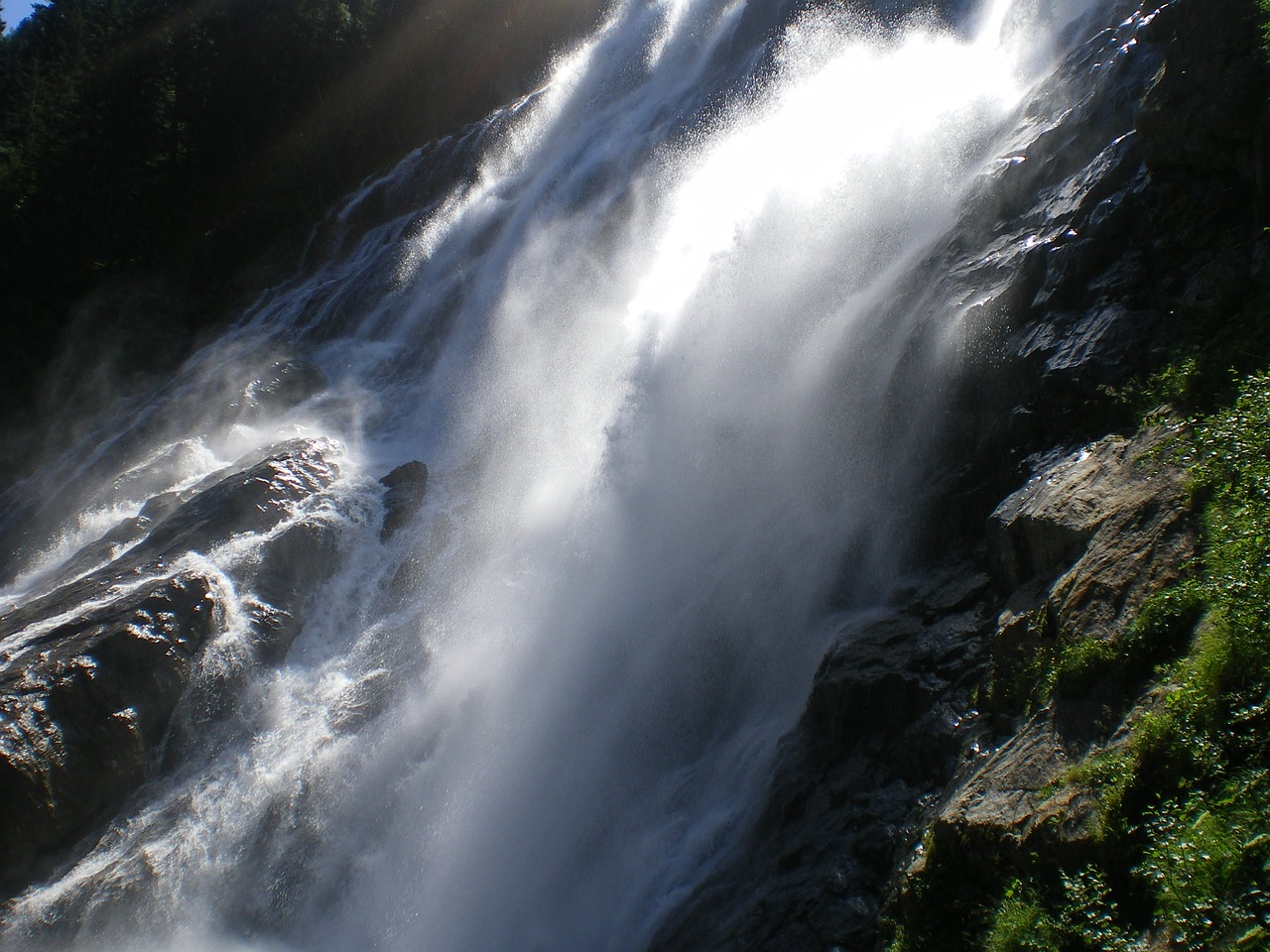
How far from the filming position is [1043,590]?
6727 millimetres

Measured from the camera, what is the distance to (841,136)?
15477mm

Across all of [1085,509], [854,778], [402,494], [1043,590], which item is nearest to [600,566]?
[854,778]

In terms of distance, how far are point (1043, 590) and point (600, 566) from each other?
646 cm

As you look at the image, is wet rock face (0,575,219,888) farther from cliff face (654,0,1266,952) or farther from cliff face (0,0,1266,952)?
cliff face (654,0,1266,952)

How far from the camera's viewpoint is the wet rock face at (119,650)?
37.7 ft

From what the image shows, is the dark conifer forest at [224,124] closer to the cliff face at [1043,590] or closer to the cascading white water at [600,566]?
the cascading white water at [600,566]

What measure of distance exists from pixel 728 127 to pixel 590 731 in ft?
47.7

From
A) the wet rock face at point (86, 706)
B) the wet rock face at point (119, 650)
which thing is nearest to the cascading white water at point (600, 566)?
the wet rock face at point (119, 650)

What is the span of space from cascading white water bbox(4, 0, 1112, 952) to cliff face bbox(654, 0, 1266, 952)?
1044 millimetres

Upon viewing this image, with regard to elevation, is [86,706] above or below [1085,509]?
above

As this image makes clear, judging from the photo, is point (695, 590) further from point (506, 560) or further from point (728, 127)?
point (728, 127)

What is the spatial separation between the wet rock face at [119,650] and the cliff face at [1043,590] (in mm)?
8521

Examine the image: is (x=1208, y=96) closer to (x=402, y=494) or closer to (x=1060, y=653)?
(x=1060, y=653)

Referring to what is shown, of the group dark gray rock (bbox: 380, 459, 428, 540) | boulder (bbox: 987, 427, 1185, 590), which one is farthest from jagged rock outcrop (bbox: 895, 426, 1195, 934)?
dark gray rock (bbox: 380, 459, 428, 540)
